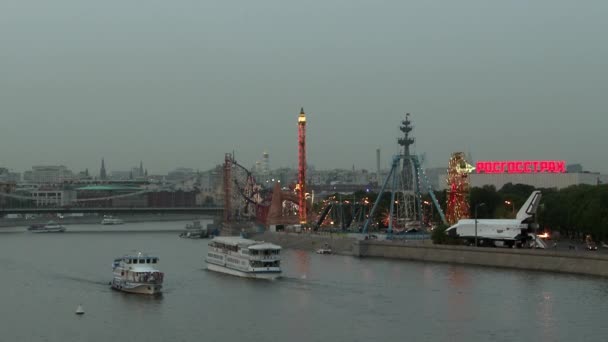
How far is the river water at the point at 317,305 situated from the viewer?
111 feet

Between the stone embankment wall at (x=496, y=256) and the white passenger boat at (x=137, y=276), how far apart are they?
60.0ft

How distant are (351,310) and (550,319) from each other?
24.3 feet

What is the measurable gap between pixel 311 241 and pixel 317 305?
112ft

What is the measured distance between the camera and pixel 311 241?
74.1m

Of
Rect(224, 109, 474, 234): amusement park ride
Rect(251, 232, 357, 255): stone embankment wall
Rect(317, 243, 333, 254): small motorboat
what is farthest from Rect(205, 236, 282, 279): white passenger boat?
Rect(224, 109, 474, 234): amusement park ride

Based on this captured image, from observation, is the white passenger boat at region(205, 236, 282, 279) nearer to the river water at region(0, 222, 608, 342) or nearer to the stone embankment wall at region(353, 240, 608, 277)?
the river water at region(0, 222, 608, 342)

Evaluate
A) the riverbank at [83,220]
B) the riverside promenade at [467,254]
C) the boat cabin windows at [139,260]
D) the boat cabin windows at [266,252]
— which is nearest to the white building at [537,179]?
the riverside promenade at [467,254]

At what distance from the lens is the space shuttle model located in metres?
57.1

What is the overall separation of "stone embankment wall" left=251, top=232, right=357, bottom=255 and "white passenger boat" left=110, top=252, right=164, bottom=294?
2216 centimetres

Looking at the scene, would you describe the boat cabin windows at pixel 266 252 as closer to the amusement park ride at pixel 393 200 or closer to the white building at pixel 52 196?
the amusement park ride at pixel 393 200

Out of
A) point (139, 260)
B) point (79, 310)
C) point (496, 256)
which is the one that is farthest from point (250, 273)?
point (496, 256)

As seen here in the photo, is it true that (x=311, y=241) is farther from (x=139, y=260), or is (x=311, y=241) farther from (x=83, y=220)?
(x=83, y=220)

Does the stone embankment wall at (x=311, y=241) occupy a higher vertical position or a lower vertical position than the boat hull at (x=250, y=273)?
higher

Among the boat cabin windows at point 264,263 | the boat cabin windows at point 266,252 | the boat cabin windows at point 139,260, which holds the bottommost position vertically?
the boat cabin windows at point 264,263
